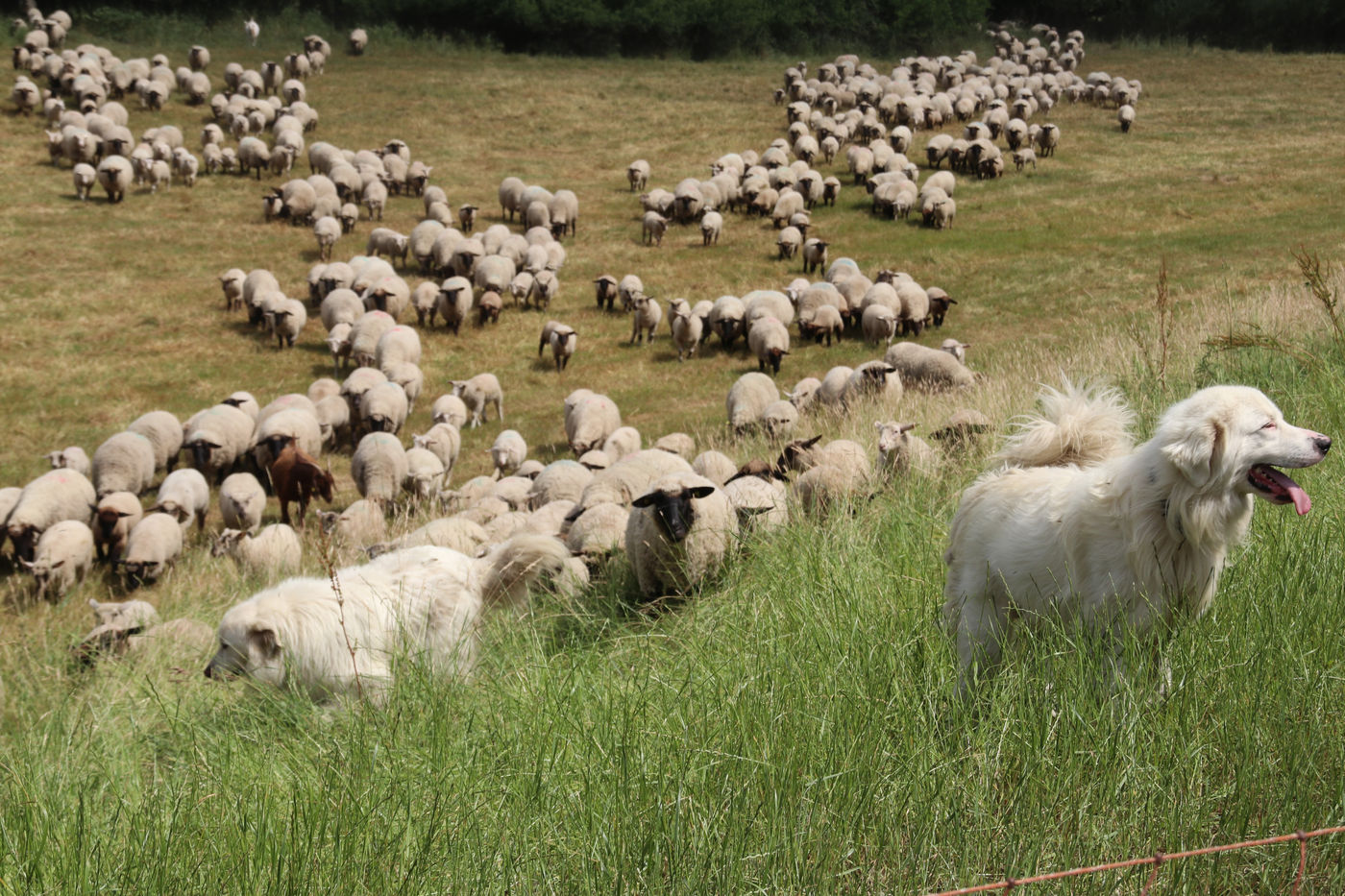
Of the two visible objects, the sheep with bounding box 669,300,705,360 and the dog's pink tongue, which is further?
the sheep with bounding box 669,300,705,360

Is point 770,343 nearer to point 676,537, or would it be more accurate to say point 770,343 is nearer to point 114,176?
point 676,537

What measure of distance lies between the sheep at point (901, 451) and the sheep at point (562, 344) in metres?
9.19

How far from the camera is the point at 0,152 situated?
27062 millimetres

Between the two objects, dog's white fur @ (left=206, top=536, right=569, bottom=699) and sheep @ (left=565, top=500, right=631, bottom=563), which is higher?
dog's white fur @ (left=206, top=536, right=569, bottom=699)

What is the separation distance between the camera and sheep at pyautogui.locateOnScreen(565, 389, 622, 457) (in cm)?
1407

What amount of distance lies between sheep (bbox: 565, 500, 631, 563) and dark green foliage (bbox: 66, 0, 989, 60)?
37.7 m

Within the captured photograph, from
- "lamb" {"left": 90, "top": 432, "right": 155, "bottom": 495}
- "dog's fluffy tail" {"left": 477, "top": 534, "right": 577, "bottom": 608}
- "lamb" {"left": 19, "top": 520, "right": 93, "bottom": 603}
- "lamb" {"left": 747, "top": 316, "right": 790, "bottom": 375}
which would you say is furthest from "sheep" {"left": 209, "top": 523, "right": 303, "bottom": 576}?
"lamb" {"left": 747, "top": 316, "right": 790, "bottom": 375}

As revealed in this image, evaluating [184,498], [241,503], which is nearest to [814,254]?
[241,503]

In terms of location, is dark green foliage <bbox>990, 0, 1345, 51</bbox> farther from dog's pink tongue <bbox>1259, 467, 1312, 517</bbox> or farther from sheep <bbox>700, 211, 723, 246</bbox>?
dog's pink tongue <bbox>1259, 467, 1312, 517</bbox>

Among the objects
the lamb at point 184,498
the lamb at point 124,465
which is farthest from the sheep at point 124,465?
the lamb at point 184,498

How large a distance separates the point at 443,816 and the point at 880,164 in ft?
88.7

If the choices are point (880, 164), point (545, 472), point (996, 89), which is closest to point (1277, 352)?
point (545, 472)

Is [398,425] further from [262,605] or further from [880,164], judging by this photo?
[880,164]

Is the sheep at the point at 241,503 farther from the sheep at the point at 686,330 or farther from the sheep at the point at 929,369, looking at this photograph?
the sheep at the point at 929,369
